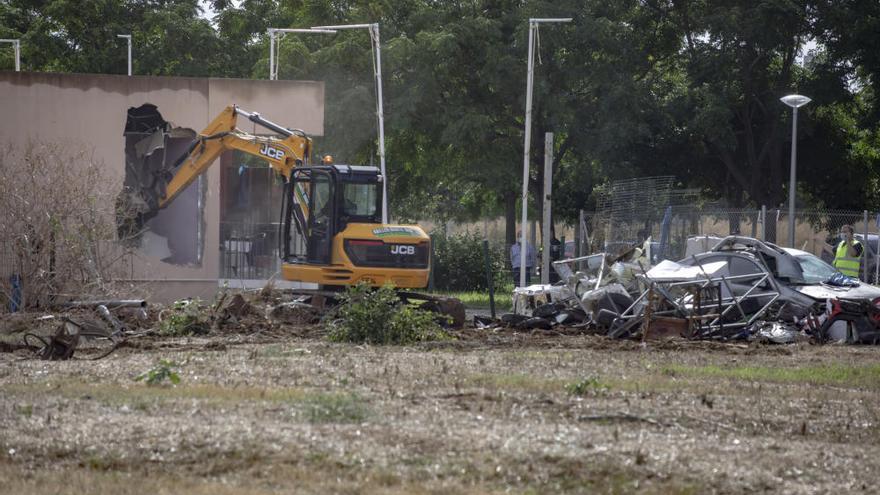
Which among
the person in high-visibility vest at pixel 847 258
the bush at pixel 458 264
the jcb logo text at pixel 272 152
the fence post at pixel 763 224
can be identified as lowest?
the bush at pixel 458 264

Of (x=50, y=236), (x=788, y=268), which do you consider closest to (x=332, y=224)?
(x=50, y=236)

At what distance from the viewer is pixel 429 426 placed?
9.76m

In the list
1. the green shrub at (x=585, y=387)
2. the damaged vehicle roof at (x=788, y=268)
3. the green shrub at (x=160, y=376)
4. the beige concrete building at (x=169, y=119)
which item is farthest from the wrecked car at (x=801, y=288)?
the beige concrete building at (x=169, y=119)

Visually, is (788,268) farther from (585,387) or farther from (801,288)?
(585,387)

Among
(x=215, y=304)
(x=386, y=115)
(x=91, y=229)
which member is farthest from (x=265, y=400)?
(x=386, y=115)

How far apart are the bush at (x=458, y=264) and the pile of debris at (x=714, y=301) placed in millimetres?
13940

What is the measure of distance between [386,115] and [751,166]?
40.8 ft

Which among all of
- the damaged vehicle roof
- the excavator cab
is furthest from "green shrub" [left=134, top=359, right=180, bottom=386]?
the damaged vehicle roof

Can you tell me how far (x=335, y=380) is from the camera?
12.7 meters

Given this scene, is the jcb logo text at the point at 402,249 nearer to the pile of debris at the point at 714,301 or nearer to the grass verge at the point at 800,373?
the pile of debris at the point at 714,301

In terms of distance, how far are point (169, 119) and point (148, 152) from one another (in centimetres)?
94

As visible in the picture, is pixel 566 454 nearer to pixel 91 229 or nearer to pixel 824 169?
pixel 91 229

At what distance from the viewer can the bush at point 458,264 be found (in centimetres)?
3606

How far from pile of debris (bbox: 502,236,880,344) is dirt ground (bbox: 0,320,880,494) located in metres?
3.89
